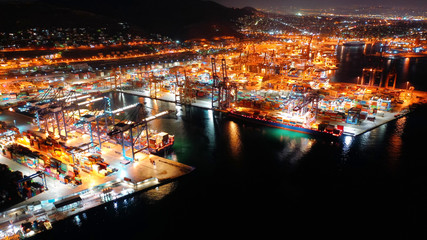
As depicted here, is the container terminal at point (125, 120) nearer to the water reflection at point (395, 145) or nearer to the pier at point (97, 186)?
the pier at point (97, 186)

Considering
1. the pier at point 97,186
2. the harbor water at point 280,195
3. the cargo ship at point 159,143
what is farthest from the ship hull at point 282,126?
the pier at point 97,186

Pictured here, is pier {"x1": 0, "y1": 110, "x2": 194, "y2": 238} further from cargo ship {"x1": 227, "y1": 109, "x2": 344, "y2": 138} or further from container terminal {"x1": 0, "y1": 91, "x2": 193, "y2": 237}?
cargo ship {"x1": 227, "y1": 109, "x2": 344, "y2": 138}

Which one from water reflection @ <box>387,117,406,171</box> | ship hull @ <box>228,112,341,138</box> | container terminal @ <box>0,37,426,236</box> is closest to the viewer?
container terminal @ <box>0,37,426,236</box>

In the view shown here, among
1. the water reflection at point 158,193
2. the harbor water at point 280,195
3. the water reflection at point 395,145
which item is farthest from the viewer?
the water reflection at point 395,145

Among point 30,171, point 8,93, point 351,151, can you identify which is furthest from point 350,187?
point 8,93

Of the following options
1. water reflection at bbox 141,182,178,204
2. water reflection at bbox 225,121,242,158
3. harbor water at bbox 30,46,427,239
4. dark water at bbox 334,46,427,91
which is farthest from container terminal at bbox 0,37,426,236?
dark water at bbox 334,46,427,91

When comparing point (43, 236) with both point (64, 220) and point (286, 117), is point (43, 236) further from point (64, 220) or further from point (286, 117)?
point (286, 117)

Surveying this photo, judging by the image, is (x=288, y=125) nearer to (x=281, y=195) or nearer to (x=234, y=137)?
(x=234, y=137)
